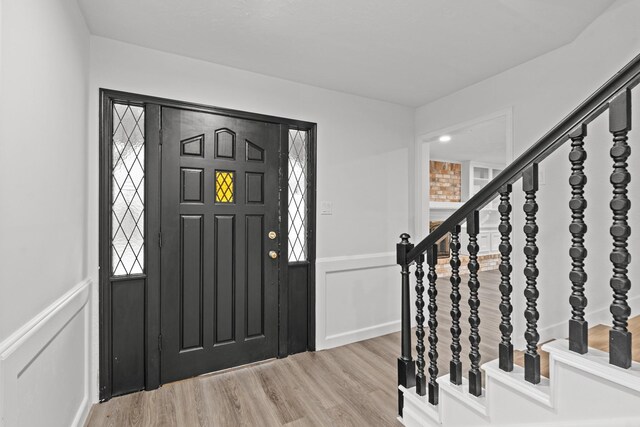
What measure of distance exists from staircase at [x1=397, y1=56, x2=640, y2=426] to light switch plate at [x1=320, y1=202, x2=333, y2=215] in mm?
1292

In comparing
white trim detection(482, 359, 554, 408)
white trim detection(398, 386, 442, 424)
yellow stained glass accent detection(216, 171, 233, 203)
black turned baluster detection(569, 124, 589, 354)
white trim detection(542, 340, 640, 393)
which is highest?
yellow stained glass accent detection(216, 171, 233, 203)

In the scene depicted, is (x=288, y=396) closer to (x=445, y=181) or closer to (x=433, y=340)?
(x=433, y=340)

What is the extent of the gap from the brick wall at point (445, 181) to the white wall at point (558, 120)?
3.72 m

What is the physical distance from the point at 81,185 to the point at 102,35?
101cm

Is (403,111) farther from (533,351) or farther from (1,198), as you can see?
(1,198)

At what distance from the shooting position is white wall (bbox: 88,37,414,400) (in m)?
2.33

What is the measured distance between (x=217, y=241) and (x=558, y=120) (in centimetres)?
266

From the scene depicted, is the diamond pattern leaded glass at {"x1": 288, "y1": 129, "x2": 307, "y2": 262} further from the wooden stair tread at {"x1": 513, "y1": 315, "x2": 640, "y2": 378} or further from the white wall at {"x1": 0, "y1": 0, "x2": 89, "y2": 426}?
the wooden stair tread at {"x1": 513, "y1": 315, "x2": 640, "y2": 378}

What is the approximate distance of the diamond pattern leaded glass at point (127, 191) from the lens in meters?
2.22

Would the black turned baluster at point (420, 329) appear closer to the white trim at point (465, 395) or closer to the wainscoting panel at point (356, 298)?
the white trim at point (465, 395)

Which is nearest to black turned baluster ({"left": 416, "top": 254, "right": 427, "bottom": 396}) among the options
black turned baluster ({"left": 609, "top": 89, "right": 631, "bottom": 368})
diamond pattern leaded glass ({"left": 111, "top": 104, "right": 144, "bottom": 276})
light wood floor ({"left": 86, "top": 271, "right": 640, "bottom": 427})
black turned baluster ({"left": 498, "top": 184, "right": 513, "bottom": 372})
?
light wood floor ({"left": 86, "top": 271, "right": 640, "bottom": 427})

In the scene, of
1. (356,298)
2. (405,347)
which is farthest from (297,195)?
(405,347)

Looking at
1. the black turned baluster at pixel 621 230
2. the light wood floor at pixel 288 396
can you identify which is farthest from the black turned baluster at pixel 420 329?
the black turned baluster at pixel 621 230

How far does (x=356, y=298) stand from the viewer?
315 cm
